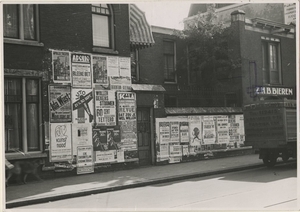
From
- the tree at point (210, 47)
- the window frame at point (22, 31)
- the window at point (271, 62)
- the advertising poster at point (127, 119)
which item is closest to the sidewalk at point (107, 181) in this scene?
the advertising poster at point (127, 119)

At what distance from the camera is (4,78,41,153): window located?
12.1 meters

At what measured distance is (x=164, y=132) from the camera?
15961 millimetres

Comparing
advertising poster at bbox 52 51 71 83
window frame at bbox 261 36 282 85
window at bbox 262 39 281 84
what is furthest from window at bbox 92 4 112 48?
window at bbox 262 39 281 84

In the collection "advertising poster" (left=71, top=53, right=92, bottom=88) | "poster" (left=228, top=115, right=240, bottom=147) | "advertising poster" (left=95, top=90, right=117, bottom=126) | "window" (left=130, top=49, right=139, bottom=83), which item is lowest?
"poster" (left=228, top=115, right=240, bottom=147)

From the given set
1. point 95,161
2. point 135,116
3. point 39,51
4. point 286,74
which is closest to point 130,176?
point 95,161

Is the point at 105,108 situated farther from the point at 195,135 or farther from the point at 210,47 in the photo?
the point at 210,47

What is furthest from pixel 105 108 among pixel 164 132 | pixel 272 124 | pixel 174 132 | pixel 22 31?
pixel 272 124

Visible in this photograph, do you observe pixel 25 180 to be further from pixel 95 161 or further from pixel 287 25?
pixel 287 25

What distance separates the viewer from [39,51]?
12828 millimetres

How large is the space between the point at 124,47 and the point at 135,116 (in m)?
2.91

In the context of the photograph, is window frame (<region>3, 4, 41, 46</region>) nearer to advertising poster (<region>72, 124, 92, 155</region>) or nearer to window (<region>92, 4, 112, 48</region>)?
window (<region>92, 4, 112, 48</region>)

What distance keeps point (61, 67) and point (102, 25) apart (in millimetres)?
2647

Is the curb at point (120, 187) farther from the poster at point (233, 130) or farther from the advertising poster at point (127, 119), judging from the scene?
the poster at point (233, 130)

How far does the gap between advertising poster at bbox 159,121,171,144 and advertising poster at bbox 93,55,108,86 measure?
3221 millimetres
